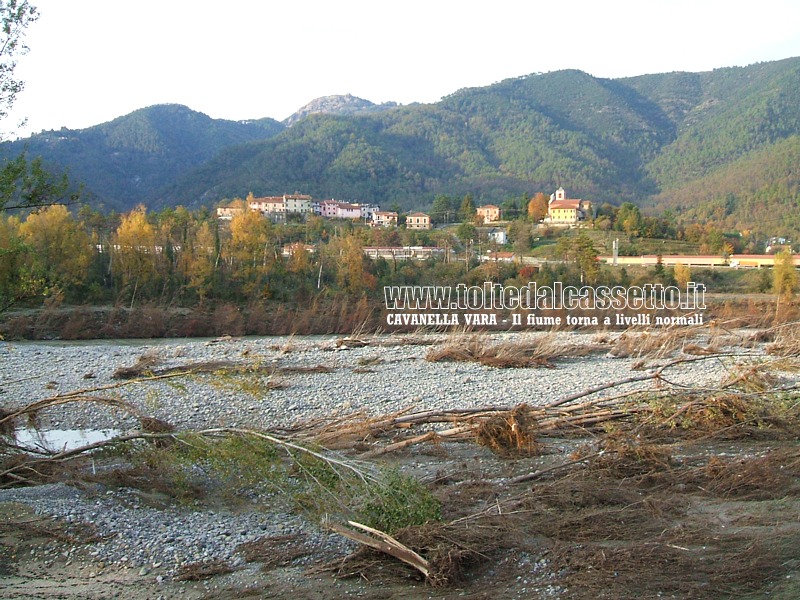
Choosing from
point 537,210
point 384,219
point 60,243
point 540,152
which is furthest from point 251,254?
point 540,152

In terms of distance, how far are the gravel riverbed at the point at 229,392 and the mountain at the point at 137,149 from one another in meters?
54.3

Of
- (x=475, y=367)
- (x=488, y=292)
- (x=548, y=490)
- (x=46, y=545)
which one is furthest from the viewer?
(x=488, y=292)

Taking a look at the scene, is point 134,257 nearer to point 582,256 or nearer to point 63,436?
point 582,256

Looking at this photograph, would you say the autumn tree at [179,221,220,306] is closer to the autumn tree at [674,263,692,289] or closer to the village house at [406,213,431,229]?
the autumn tree at [674,263,692,289]

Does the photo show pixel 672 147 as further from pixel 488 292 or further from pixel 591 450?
pixel 591 450

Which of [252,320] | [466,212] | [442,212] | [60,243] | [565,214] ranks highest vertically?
[442,212]

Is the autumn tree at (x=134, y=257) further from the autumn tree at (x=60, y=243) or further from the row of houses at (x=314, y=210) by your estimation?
the row of houses at (x=314, y=210)

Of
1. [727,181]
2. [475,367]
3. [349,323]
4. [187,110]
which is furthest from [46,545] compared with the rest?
[187,110]

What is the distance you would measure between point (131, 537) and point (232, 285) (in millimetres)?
27697

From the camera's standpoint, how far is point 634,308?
31156 millimetres

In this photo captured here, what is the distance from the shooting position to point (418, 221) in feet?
203

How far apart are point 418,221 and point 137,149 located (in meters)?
56.7

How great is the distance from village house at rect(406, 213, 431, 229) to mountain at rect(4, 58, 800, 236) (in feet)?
69.6

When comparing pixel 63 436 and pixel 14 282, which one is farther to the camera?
pixel 63 436
